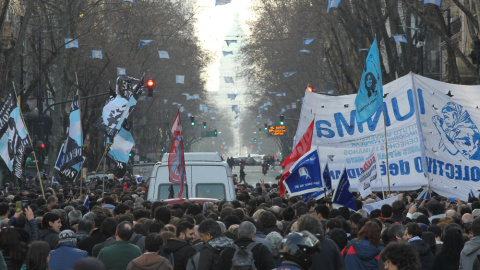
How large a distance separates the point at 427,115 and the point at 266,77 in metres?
51.3

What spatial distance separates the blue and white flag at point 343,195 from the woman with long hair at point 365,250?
12.9 feet

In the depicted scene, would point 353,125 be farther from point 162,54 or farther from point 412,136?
point 162,54

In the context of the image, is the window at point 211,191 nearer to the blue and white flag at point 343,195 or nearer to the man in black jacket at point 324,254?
the blue and white flag at point 343,195

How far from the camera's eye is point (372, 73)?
524 inches

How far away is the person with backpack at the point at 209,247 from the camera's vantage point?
7.46m

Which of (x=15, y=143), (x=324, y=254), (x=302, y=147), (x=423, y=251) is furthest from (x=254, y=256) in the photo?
(x=15, y=143)

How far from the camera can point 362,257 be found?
754 centimetres

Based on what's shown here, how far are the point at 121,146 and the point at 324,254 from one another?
1274cm

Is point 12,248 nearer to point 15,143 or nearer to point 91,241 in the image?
point 91,241

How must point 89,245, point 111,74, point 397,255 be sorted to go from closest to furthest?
point 397,255 < point 89,245 < point 111,74

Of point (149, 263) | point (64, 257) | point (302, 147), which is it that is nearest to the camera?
point (149, 263)

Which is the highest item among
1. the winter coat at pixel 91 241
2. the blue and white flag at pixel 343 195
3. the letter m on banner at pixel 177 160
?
the letter m on banner at pixel 177 160

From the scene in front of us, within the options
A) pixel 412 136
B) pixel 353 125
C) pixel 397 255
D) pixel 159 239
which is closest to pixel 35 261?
pixel 159 239

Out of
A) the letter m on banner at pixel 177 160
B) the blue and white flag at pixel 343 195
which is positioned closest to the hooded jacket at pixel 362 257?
the blue and white flag at pixel 343 195
